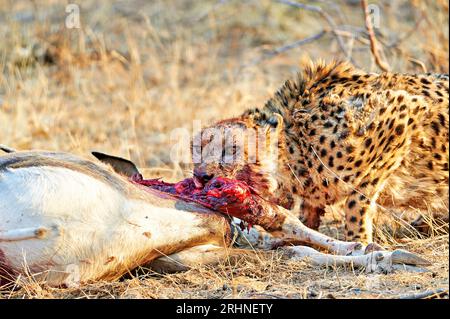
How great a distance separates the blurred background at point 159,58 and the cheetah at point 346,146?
134 cm

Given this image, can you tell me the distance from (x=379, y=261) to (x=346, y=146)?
79 centimetres

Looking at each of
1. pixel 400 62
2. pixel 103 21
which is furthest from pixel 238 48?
pixel 400 62

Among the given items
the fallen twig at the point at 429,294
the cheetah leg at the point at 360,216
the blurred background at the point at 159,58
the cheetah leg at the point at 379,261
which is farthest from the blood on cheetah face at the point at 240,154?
the blurred background at the point at 159,58

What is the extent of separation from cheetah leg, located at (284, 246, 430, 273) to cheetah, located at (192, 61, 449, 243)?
19.7 inches

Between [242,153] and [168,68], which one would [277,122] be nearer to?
[242,153]

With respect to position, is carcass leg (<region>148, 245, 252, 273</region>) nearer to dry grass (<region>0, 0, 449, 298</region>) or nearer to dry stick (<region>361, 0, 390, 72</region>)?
dry grass (<region>0, 0, 449, 298</region>)

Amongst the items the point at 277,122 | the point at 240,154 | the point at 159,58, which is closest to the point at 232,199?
the point at 240,154

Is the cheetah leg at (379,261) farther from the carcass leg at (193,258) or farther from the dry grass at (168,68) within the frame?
the carcass leg at (193,258)

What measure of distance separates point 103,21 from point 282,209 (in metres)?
6.68

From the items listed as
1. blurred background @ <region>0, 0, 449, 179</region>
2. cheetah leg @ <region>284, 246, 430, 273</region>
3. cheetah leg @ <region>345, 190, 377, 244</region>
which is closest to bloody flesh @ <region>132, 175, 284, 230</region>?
cheetah leg @ <region>284, 246, 430, 273</region>

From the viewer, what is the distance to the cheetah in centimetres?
440

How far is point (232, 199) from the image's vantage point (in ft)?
13.5

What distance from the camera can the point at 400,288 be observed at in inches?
140

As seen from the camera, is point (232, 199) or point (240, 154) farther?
point (240, 154)
